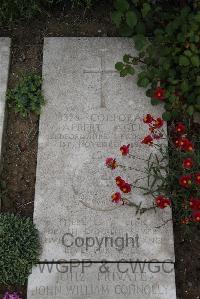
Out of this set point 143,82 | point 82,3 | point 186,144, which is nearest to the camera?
point 186,144

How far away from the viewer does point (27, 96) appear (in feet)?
12.2

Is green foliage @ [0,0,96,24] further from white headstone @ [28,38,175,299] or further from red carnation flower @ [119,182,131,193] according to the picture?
red carnation flower @ [119,182,131,193]

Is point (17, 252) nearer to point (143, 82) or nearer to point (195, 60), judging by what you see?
point (143, 82)

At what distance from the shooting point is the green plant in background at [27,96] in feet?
12.1

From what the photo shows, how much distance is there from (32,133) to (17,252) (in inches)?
40.4

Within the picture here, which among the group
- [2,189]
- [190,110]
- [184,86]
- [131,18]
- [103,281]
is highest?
[131,18]

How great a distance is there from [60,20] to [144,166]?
1.61 metres

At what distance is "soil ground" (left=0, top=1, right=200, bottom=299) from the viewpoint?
339cm

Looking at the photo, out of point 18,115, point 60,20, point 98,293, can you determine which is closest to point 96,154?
point 18,115

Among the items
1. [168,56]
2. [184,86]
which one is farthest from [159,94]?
[168,56]

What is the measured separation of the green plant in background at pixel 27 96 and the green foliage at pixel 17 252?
971 millimetres

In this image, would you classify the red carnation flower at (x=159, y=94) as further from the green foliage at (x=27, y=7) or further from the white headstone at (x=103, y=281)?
the white headstone at (x=103, y=281)

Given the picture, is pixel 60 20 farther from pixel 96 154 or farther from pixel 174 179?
pixel 174 179

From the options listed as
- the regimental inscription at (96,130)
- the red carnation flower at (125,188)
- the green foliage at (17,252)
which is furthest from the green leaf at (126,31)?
the green foliage at (17,252)
